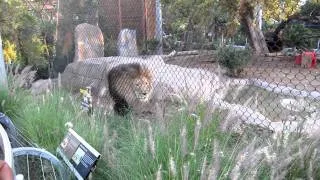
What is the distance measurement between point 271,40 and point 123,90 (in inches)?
291

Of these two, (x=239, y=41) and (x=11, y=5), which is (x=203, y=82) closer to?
(x=11, y=5)

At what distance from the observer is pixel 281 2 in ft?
29.8

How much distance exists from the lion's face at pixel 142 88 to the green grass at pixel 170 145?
3.14 ft

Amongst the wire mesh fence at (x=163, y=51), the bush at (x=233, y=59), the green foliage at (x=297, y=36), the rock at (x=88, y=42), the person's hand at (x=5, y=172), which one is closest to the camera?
the person's hand at (x=5, y=172)

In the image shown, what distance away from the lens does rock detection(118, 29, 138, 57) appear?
7.20m

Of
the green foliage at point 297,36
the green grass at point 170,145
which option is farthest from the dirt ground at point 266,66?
the green grass at point 170,145

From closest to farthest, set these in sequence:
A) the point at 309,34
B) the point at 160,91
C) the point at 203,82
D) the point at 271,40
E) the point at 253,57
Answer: the point at 203,82 < the point at 160,91 < the point at 253,57 < the point at 309,34 < the point at 271,40

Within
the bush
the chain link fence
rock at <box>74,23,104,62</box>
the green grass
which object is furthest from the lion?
the bush

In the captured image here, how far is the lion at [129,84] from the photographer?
15.4ft

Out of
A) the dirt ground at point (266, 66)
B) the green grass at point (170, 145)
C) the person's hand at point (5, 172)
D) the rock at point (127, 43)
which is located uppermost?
the rock at point (127, 43)

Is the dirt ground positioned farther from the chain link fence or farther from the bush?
the bush

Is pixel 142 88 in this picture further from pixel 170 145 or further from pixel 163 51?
pixel 163 51

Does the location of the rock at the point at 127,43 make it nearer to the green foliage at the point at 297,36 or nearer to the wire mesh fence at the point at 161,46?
the wire mesh fence at the point at 161,46

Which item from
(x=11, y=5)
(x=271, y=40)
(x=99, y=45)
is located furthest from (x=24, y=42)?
(x=271, y=40)
